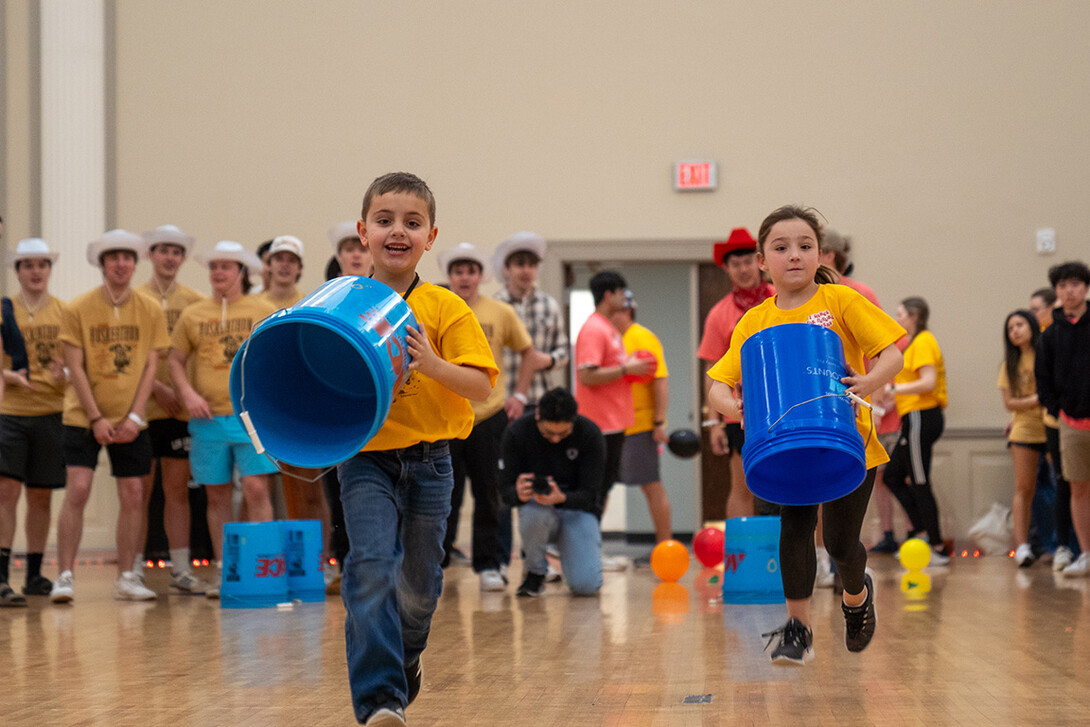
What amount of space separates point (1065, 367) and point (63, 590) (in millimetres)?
4757

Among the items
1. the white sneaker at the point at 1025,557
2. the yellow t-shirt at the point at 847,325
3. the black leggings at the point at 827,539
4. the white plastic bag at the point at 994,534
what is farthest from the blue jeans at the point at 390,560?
the white plastic bag at the point at 994,534

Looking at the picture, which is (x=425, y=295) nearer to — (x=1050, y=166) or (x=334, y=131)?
(x=334, y=131)

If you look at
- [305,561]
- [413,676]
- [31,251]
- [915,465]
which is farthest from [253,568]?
[915,465]

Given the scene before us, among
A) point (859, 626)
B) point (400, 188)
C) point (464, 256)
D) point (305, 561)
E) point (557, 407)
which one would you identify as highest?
point (464, 256)

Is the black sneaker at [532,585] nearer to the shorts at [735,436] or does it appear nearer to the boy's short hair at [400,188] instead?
the shorts at [735,436]

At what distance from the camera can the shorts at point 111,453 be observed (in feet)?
17.4

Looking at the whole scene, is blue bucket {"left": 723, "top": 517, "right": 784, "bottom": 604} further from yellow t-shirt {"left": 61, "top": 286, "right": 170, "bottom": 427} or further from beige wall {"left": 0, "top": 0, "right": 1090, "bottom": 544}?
beige wall {"left": 0, "top": 0, "right": 1090, "bottom": 544}

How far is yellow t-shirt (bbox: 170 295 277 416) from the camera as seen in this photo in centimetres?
538

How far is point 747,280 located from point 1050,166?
407 centimetres

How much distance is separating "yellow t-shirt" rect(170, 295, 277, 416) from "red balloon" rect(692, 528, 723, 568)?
2501mm

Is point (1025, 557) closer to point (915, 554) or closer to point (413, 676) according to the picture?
point (915, 554)

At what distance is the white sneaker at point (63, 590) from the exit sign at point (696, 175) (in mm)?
4749

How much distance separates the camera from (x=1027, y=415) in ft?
21.4

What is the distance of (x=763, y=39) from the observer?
8172 mm
